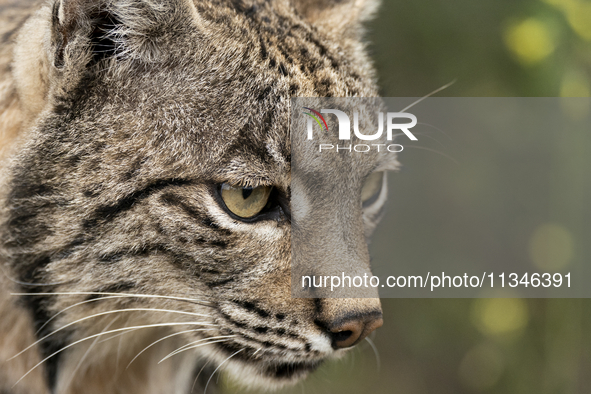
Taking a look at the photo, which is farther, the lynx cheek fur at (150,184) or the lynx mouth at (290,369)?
the lynx mouth at (290,369)

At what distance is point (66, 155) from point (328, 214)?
868 mm

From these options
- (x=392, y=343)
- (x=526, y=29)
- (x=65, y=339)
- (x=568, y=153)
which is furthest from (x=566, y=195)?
(x=65, y=339)

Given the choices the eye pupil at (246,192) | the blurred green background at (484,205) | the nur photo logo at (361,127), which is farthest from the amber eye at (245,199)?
the blurred green background at (484,205)

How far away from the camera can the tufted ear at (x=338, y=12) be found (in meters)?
2.49

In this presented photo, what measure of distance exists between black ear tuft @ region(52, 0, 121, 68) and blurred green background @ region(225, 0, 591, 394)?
1321 millimetres

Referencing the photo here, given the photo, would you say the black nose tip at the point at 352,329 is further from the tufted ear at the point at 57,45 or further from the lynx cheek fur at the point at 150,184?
the tufted ear at the point at 57,45

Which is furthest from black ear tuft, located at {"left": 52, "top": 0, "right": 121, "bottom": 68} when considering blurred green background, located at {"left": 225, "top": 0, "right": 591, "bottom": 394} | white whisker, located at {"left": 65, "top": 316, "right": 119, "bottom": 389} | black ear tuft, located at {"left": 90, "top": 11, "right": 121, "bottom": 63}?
blurred green background, located at {"left": 225, "top": 0, "right": 591, "bottom": 394}

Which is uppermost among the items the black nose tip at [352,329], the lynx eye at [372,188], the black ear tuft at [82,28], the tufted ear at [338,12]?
the tufted ear at [338,12]

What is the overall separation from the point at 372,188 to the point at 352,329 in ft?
2.53

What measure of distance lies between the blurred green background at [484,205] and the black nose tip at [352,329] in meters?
0.67

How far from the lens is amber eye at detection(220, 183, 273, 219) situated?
1776 millimetres

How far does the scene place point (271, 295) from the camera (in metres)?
1.75

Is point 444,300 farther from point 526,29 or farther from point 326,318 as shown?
point 326,318

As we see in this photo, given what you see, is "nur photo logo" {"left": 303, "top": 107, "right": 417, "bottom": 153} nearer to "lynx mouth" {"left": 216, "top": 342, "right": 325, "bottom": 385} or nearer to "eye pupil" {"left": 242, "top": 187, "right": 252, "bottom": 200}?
"eye pupil" {"left": 242, "top": 187, "right": 252, "bottom": 200}
